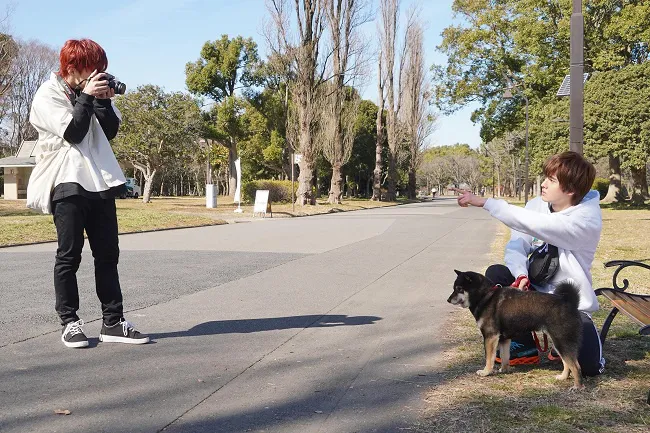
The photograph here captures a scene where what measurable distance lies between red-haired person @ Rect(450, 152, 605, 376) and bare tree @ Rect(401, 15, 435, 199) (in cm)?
4721

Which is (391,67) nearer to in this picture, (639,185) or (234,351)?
(639,185)

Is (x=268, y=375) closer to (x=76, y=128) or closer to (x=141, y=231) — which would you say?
(x=76, y=128)

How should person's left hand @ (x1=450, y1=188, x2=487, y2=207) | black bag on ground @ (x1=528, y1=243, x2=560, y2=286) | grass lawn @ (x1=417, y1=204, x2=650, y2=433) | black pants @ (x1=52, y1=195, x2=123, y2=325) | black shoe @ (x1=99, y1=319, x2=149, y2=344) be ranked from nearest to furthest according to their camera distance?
grass lawn @ (x1=417, y1=204, x2=650, y2=433) < person's left hand @ (x1=450, y1=188, x2=487, y2=207) < black bag on ground @ (x1=528, y1=243, x2=560, y2=286) < black pants @ (x1=52, y1=195, x2=123, y2=325) < black shoe @ (x1=99, y1=319, x2=149, y2=344)

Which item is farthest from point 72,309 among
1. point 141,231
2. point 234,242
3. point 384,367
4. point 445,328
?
point 141,231

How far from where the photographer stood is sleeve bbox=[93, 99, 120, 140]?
4.22 metres

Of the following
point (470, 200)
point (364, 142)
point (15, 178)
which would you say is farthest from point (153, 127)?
point (364, 142)

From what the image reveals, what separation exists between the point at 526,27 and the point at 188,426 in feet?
121

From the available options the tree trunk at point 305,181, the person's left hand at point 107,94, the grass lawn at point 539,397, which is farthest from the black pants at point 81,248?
the tree trunk at point 305,181

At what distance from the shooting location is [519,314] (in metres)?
3.58

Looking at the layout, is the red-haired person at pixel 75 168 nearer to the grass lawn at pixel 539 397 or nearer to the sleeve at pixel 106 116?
the sleeve at pixel 106 116

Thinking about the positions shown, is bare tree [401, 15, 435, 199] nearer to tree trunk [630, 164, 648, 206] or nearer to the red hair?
tree trunk [630, 164, 648, 206]

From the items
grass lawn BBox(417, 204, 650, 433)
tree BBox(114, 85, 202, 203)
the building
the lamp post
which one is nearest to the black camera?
grass lawn BBox(417, 204, 650, 433)

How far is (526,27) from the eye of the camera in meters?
35.7

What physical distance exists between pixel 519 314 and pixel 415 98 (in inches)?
1975
